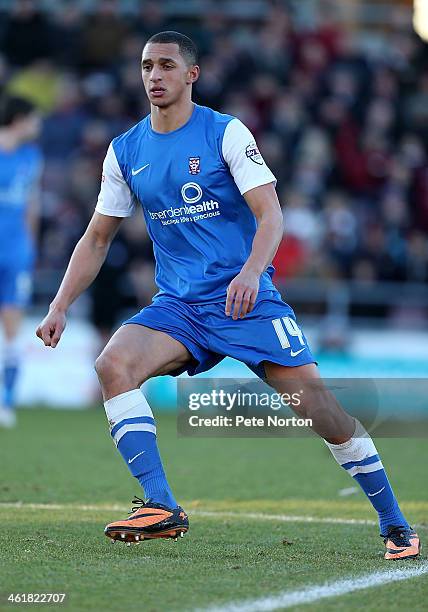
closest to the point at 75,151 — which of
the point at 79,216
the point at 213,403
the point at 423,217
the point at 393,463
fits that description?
the point at 79,216

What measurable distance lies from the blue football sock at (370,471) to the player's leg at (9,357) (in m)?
6.42

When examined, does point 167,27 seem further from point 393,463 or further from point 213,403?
point 213,403

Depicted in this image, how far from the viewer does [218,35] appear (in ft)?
57.7

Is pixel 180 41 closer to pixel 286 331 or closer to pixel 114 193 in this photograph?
pixel 114 193

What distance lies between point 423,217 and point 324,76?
9.22 feet

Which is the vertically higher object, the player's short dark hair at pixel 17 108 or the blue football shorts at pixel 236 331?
the player's short dark hair at pixel 17 108

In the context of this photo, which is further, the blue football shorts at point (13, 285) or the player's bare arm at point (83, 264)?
the blue football shorts at point (13, 285)

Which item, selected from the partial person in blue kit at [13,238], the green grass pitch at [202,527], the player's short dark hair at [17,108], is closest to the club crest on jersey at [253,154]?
the green grass pitch at [202,527]

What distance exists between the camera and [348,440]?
5.38m

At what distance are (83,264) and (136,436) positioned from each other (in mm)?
925

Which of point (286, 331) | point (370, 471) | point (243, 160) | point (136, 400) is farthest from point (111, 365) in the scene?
point (370, 471)

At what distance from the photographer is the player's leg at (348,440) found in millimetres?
5289

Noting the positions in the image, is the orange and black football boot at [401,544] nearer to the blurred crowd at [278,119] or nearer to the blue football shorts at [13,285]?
the blue football shorts at [13,285]

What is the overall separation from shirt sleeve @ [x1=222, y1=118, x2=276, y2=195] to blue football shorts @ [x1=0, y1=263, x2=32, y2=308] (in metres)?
6.24
